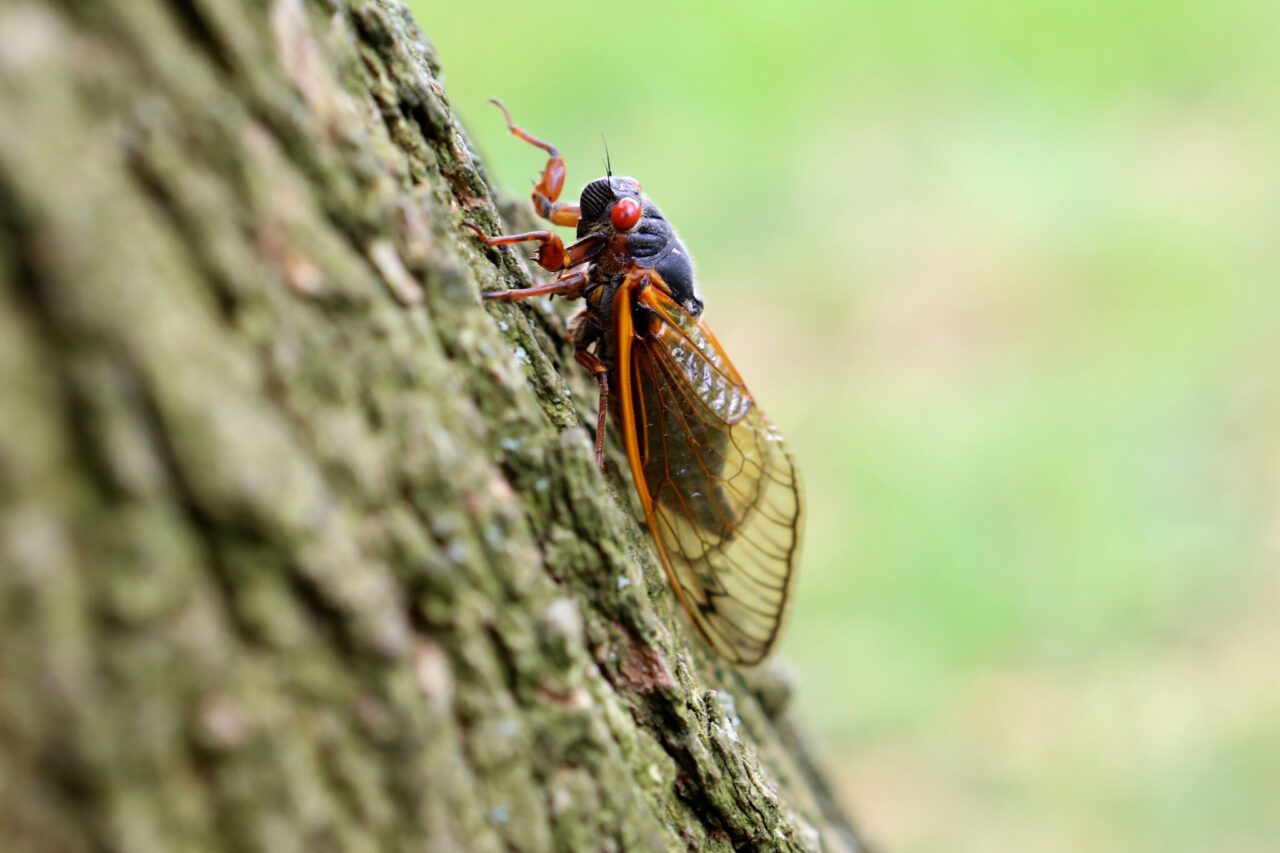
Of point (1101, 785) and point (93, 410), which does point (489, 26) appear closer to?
point (1101, 785)

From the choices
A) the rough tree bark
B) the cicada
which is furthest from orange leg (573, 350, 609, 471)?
the rough tree bark

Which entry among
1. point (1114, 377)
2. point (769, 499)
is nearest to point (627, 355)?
point (769, 499)

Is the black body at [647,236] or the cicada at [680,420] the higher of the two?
the black body at [647,236]

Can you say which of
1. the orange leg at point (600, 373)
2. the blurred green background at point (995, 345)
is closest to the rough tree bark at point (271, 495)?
the orange leg at point (600, 373)

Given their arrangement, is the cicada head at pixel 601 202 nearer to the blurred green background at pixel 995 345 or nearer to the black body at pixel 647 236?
the black body at pixel 647 236

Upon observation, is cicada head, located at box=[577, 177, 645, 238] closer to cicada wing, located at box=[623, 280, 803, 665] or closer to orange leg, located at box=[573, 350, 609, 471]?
cicada wing, located at box=[623, 280, 803, 665]
